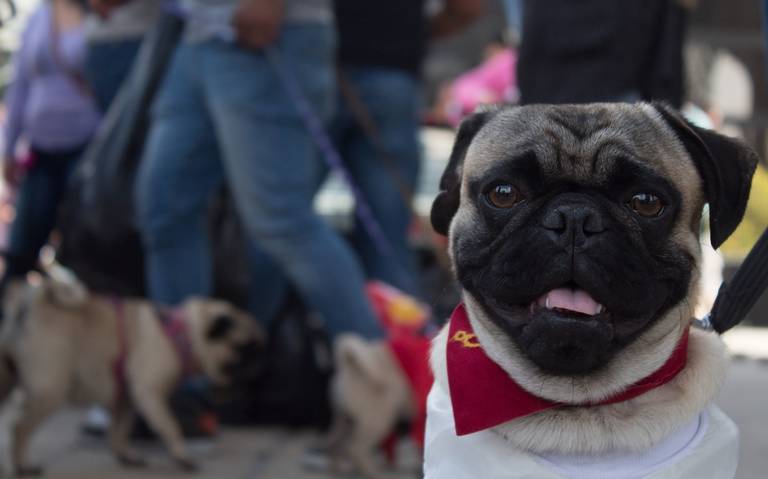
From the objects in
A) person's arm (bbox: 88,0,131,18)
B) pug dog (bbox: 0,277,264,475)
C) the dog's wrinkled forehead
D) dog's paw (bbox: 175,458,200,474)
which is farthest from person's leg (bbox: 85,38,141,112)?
the dog's wrinkled forehead

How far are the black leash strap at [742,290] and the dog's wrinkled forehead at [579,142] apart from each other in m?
0.26

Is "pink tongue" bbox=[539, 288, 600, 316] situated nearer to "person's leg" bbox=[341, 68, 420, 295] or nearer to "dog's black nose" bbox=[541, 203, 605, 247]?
"dog's black nose" bbox=[541, 203, 605, 247]

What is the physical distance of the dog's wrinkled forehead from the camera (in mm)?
2154

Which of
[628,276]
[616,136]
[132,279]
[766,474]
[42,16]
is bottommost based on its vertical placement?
[766,474]

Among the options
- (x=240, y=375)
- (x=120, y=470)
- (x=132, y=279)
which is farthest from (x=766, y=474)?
(x=132, y=279)

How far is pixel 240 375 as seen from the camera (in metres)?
4.89

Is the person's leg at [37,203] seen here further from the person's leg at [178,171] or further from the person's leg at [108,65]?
the person's leg at [178,171]

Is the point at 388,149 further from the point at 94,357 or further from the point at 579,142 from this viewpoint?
the point at 579,142

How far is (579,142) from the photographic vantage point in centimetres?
218

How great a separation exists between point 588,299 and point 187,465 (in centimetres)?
274

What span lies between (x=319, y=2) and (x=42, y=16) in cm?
204

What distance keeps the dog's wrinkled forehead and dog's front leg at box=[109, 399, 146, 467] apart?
2.70m

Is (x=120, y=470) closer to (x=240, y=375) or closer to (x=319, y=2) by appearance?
(x=240, y=375)

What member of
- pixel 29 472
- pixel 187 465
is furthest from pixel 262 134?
pixel 29 472
